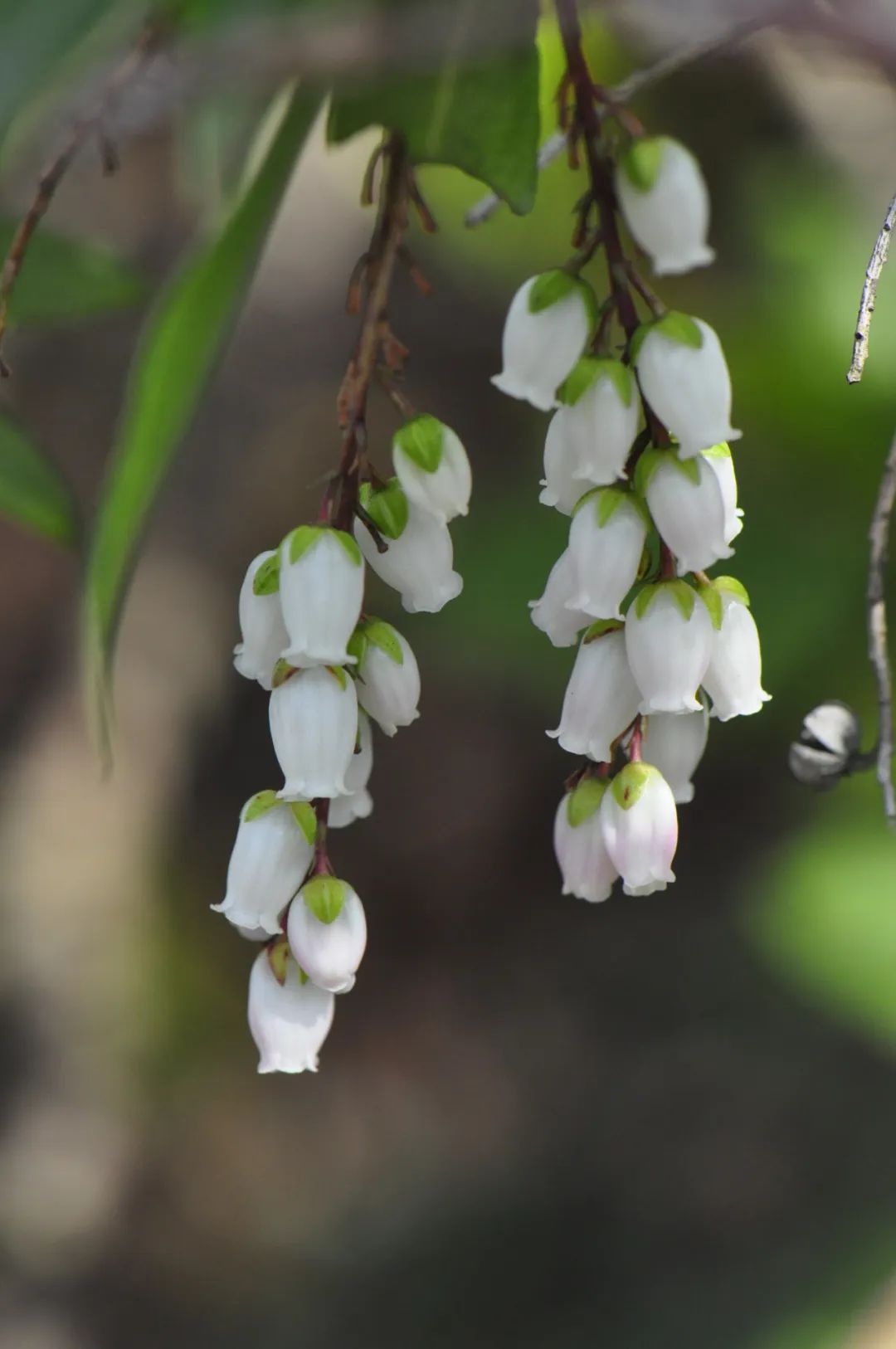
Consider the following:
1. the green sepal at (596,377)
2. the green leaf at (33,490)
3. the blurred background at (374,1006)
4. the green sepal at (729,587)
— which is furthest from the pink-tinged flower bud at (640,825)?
the blurred background at (374,1006)

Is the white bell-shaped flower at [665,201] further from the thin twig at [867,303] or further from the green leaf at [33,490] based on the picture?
the green leaf at [33,490]

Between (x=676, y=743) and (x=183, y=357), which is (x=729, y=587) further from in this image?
(x=183, y=357)

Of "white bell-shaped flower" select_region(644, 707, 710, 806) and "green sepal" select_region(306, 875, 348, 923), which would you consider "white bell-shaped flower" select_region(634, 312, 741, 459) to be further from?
"green sepal" select_region(306, 875, 348, 923)

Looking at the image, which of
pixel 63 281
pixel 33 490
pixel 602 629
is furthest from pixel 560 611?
pixel 63 281

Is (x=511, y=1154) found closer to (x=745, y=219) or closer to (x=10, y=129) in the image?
(x=745, y=219)

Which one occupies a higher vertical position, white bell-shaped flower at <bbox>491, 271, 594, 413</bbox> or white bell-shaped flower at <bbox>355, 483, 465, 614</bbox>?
white bell-shaped flower at <bbox>491, 271, 594, 413</bbox>

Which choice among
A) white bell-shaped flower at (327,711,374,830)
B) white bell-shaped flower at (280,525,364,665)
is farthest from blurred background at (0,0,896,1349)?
white bell-shaped flower at (280,525,364,665)
